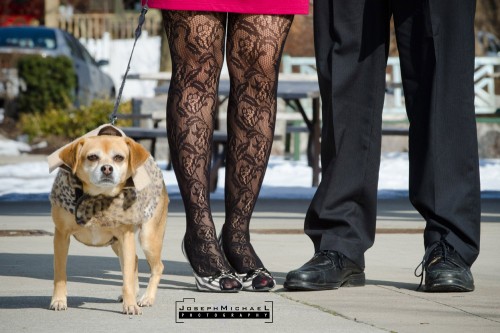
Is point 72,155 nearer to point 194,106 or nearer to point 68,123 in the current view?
point 194,106

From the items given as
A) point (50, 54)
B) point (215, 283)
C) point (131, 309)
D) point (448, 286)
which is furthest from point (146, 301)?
point (50, 54)

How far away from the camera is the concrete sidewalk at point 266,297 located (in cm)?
327

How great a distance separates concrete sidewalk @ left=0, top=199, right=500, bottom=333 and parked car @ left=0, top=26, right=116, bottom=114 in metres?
14.1

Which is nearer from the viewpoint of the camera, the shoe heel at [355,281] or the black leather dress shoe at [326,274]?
the black leather dress shoe at [326,274]

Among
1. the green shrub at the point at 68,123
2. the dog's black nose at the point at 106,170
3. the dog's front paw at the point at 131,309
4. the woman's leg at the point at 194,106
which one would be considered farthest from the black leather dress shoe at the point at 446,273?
the green shrub at the point at 68,123

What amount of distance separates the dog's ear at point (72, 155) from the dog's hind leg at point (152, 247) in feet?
1.09

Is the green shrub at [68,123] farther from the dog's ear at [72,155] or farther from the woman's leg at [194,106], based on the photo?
the dog's ear at [72,155]

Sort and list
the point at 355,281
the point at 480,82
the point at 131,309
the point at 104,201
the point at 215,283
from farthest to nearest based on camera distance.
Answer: the point at 480,82 < the point at 355,281 < the point at 215,283 < the point at 104,201 < the point at 131,309

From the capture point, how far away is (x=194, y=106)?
13.5ft

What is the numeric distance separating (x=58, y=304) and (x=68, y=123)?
12.7 meters

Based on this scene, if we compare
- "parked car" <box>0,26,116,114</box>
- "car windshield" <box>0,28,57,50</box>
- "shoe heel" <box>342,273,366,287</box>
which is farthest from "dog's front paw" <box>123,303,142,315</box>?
"car windshield" <box>0,28,57,50</box>

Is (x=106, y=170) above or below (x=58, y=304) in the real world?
above

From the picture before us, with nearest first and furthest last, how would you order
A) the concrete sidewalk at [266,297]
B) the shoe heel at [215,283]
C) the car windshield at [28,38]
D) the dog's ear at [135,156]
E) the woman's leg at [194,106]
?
the concrete sidewalk at [266,297], the dog's ear at [135,156], the shoe heel at [215,283], the woman's leg at [194,106], the car windshield at [28,38]

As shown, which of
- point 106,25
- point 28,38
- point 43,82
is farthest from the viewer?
point 106,25
